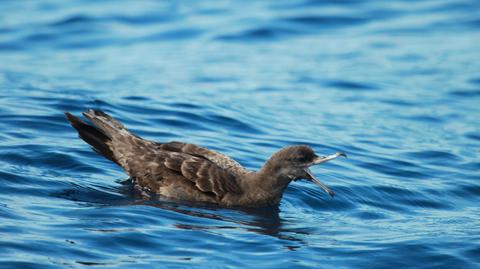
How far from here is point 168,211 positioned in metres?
9.23

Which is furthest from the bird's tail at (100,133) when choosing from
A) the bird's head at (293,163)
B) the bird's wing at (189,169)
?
the bird's head at (293,163)

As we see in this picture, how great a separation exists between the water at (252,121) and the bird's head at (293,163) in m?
0.40

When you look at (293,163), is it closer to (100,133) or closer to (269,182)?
(269,182)

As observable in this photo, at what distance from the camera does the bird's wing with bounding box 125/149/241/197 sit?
970cm

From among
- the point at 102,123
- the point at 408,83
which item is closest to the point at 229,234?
the point at 102,123

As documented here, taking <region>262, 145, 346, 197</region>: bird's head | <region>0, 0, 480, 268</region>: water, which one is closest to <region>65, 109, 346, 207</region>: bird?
<region>262, 145, 346, 197</region>: bird's head

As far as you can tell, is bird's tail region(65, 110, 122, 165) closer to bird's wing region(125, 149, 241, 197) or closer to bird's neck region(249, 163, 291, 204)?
bird's wing region(125, 149, 241, 197)

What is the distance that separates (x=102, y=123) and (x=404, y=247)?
3.63 metres

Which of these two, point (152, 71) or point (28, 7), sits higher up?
point (28, 7)

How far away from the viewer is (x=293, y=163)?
9672 millimetres

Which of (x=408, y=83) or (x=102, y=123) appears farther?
(x=408, y=83)

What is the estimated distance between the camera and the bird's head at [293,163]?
9625 mm

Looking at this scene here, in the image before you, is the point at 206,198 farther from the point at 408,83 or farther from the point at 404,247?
the point at 408,83

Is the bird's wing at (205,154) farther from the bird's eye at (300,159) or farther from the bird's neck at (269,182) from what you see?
the bird's eye at (300,159)
